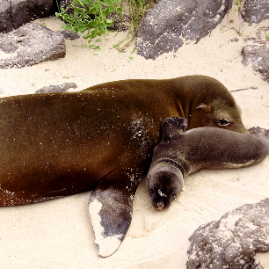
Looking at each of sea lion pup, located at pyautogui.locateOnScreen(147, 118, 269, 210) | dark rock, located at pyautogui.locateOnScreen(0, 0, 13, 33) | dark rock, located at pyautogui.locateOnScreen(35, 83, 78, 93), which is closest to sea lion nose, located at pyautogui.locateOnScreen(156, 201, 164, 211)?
sea lion pup, located at pyautogui.locateOnScreen(147, 118, 269, 210)

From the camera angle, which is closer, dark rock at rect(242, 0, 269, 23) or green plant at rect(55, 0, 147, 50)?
green plant at rect(55, 0, 147, 50)

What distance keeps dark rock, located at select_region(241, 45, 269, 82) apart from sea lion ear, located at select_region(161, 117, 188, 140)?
185 centimetres

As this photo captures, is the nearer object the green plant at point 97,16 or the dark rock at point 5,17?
the green plant at point 97,16

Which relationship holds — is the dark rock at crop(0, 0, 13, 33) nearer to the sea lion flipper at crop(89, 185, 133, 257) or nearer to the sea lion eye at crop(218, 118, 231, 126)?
the sea lion flipper at crop(89, 185, 133, 257)

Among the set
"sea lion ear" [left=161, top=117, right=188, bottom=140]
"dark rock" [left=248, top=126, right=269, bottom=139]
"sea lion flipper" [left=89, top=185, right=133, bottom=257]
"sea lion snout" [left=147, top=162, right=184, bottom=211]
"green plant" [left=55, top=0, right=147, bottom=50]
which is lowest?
"sea lion flipper" [left=89, top=185, right=133, bottom=257]

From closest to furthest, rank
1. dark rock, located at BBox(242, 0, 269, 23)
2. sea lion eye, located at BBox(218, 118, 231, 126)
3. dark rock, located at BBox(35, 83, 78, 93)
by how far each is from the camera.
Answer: sea lion eye, located at BBox(218, 118, 231, 126), dark rock, located at BBox(35, 83, 78, 93), dark rock, located at BBox(242, 0, 269, 23)

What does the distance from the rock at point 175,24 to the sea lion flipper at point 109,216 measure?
2.74 meters

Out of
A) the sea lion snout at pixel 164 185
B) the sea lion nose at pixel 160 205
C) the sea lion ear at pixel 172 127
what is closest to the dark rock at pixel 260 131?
the sea lion ear at pixel 172 127

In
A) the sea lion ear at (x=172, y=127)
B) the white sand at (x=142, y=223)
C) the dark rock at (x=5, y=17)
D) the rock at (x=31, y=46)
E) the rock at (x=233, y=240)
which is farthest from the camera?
the dark rock at (x=5, y=17)

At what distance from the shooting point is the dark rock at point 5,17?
5746 millimetres

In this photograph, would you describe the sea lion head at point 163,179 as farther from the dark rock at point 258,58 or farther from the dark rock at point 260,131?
the dark rock at point 258,58

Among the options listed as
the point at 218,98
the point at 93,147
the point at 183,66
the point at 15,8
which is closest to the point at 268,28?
the point at 183,66

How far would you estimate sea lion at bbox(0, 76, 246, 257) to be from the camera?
336 cm

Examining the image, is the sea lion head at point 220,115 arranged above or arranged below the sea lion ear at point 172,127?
below
